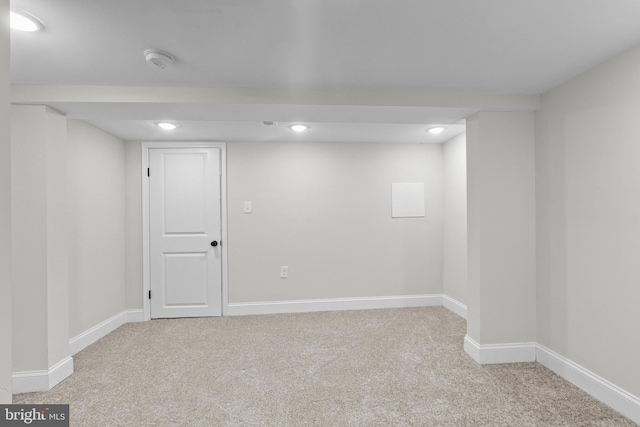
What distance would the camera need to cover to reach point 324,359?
2.54 m

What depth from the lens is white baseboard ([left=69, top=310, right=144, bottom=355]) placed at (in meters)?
2.73

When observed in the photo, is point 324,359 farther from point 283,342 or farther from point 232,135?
point 232,135

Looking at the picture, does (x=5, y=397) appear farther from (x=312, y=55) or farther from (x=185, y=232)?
(x=185, y=232)

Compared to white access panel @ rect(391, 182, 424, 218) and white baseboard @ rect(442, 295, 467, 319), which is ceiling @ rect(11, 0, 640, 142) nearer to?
white access panel @ rect(391, 182, 424, 218)

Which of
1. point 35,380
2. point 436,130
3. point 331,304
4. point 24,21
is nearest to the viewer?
point 24,21

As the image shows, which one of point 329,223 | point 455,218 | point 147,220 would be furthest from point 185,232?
point 455,218

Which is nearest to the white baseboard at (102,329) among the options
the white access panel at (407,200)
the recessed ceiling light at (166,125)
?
the recessed ceiling light at (166,125)

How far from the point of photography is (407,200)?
3869 mm

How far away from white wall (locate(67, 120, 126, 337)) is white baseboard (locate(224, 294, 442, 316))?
50.8 inches

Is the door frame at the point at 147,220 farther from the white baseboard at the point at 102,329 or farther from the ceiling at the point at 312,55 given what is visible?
the ceiling at the point at 312,55

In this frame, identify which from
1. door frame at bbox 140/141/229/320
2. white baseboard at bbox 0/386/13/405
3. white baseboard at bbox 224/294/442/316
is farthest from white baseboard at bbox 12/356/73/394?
white baseboard at bbox 224/294/442/316

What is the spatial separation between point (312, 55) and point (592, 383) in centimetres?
279

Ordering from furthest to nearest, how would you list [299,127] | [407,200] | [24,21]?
[407,200]
[299,127]
[24,21]

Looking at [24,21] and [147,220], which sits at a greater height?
[24,21]
